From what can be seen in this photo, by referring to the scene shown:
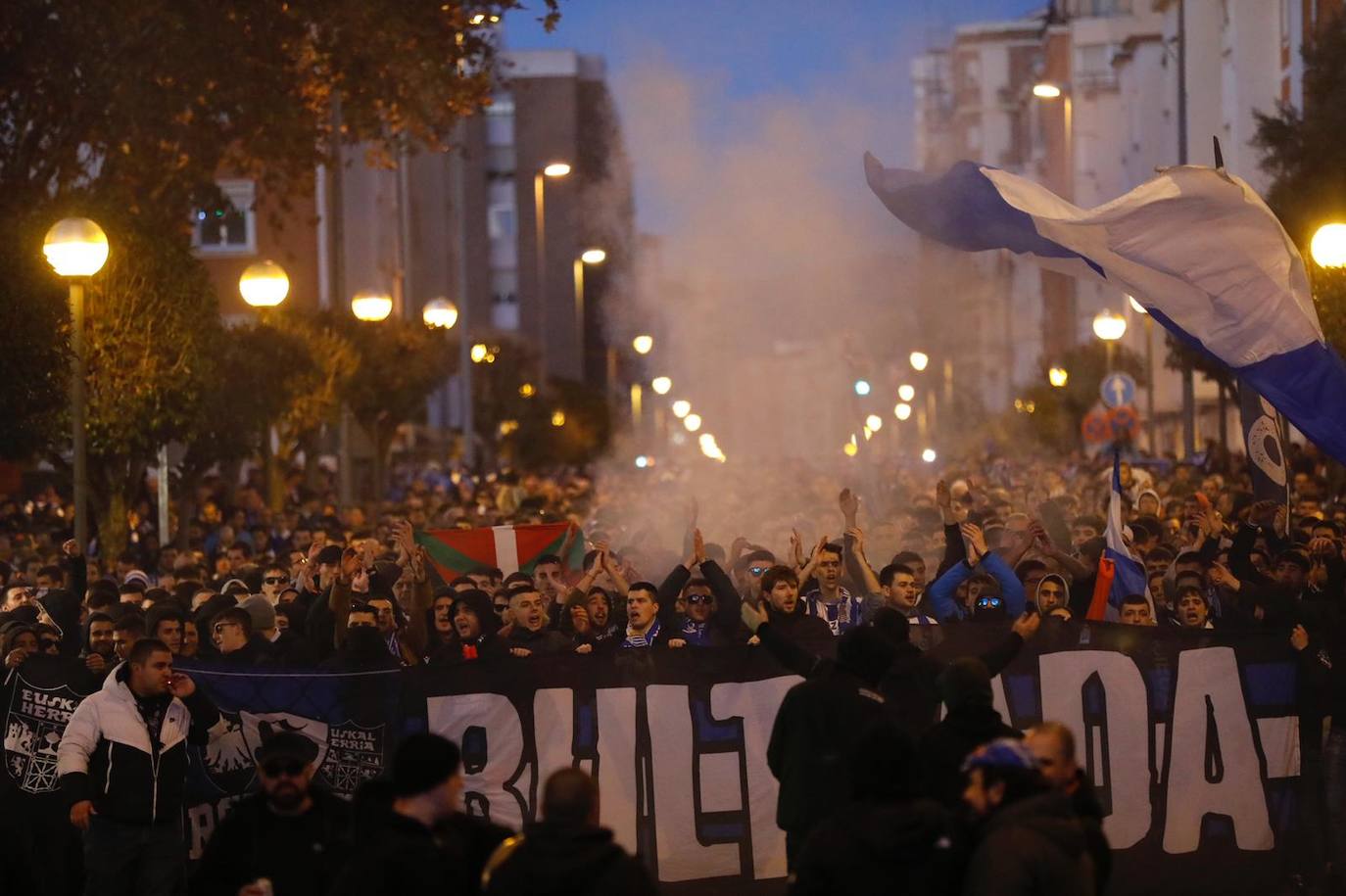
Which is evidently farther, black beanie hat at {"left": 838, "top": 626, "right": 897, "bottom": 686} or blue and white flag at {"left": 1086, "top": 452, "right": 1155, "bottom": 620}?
blue and white flag at {"left": 1086, "top": 452, "right": 1155, "bottom": 620}

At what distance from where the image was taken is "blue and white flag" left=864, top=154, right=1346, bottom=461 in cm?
1184

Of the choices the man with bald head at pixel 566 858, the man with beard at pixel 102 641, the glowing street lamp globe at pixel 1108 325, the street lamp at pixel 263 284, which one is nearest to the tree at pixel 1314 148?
the glowing street lamp globe at pixel 1108 325

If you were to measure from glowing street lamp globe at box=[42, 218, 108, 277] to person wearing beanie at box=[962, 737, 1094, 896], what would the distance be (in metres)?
10.6

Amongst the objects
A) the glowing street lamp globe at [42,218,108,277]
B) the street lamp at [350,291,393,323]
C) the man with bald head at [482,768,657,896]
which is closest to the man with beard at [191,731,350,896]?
the man with bald head at [482,768,657,896]

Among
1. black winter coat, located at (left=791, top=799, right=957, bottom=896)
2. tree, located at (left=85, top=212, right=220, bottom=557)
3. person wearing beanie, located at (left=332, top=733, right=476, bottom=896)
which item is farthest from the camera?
tree, located at (left=85, top=212, right=220, bottom=557)

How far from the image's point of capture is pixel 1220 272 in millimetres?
12227

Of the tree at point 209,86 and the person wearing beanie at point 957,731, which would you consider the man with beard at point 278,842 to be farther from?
the tree at point 209,86

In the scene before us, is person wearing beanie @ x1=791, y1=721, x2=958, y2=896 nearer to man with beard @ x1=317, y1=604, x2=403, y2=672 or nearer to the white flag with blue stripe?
man with beard @ x1=317, y1=604, x2=403, y2=672

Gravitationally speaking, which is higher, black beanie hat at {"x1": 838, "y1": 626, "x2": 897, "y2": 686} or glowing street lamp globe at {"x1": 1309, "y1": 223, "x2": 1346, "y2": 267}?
glowing street lamp globe at {"x1": 1309, "y1": 223, "x2": 1346, "y2": 267}

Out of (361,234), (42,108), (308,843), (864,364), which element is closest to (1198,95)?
(864,364)

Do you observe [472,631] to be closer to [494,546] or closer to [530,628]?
[530,628]

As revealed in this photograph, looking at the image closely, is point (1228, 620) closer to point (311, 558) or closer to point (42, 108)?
point (311, 558)

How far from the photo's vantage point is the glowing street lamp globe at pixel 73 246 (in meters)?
15.2

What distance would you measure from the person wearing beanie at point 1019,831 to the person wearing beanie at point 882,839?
12 cm
